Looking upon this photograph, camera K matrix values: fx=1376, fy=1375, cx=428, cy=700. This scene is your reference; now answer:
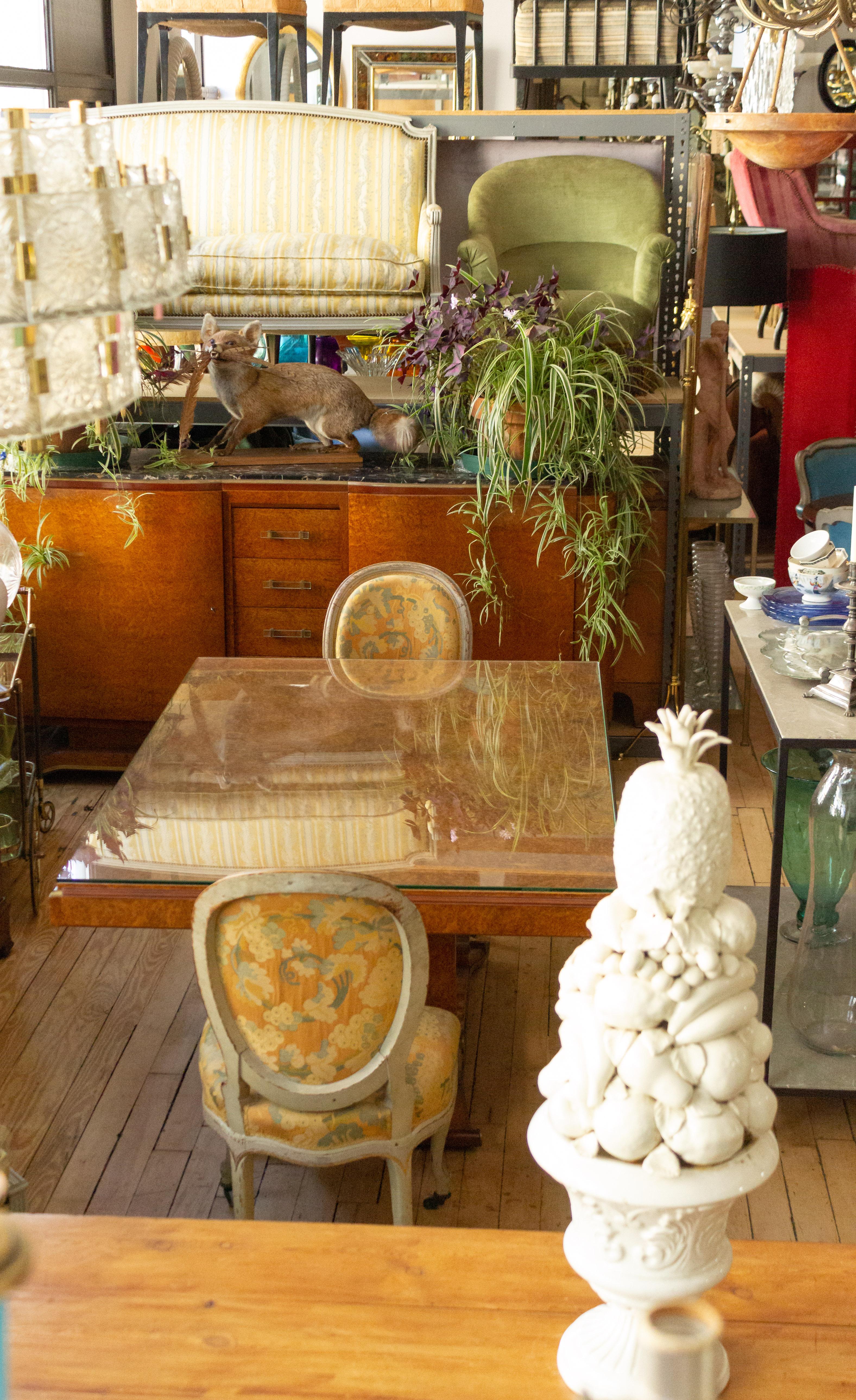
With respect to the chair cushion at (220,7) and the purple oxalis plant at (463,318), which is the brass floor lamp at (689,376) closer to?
the purple oxalis plant at (463,318)

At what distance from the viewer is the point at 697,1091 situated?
103 cm

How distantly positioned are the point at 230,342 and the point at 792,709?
A: 2397 millimetres

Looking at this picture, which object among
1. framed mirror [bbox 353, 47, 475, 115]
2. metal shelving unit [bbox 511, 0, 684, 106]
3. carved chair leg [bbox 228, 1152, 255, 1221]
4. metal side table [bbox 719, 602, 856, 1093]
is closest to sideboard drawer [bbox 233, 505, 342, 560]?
metal side table [bbox 719, 602, 856, 1093]

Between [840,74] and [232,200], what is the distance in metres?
5.93

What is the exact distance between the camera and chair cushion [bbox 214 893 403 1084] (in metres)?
1.82

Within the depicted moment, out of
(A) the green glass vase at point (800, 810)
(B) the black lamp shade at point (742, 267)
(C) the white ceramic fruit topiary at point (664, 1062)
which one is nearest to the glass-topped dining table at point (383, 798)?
(A) the green glass vase at point (800, 810)

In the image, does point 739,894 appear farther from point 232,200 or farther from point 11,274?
point 232,200

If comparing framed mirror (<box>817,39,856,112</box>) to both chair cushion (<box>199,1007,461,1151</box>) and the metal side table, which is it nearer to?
the metal side table

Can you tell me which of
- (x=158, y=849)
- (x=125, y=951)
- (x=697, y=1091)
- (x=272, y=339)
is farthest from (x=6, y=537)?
(x=697, y=1091)

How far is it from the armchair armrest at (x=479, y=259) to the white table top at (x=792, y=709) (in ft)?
6.95

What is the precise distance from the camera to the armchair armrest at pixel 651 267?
4.60 m

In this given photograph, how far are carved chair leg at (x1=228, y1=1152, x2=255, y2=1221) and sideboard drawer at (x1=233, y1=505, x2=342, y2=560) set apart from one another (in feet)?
8.29

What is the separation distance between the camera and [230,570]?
4.39 m

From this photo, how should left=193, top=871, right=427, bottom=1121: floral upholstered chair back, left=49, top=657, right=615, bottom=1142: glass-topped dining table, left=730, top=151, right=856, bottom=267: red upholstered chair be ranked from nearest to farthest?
1. left=193, top=871, right=427, bottom=1121: floral upholstered chair back
2. left=49, top=657, right=615, bottom=1142: glass-topped dining table
3. left=730, top=151, right=856, bottom=267: red upholstered chair
